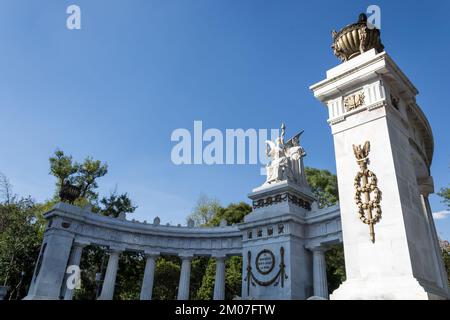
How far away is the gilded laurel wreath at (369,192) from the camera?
32.3 ft

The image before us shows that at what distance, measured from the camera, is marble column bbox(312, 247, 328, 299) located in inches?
904

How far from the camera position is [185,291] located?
102ft

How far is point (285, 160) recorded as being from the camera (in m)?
26.4

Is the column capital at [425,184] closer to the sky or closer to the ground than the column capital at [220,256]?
closer to the sky

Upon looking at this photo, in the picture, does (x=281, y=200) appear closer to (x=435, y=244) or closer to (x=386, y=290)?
(x=435, y=244)

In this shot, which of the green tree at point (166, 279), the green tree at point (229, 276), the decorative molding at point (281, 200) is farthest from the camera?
the green tree at point (166, 279)

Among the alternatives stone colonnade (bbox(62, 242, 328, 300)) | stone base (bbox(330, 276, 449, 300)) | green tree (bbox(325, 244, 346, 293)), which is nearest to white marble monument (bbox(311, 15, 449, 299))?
stone base (bbox(330, 276, 449, 300))

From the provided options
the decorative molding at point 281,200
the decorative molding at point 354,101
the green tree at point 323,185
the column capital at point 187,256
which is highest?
the green tree at point 323,185

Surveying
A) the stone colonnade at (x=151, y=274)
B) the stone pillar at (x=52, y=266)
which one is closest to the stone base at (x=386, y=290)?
the stone colonnade at (x=151, y=274)

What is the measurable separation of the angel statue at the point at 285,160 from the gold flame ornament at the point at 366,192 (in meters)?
15.0

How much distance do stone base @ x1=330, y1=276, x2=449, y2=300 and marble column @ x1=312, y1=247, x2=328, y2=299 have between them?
14721mm

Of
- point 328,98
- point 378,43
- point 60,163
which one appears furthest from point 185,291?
point 60,163

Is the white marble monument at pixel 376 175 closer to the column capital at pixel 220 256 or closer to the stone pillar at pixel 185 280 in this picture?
the column capital at pixel 220 256
